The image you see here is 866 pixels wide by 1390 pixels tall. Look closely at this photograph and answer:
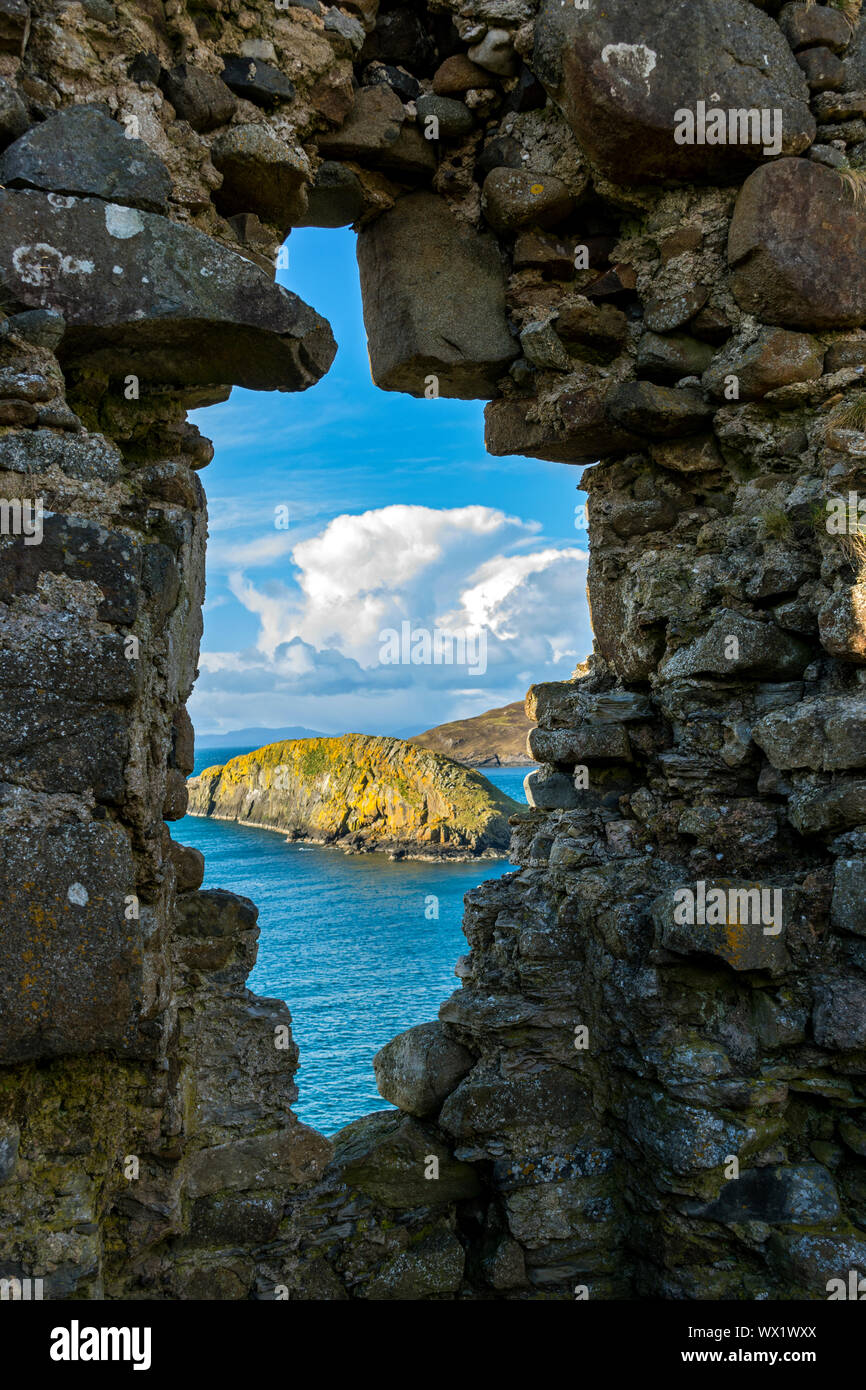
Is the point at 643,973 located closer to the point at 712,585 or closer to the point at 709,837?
the point at 709,837

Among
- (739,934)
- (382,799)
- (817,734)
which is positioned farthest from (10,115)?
(382,799)

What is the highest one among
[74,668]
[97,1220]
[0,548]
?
[0,548]

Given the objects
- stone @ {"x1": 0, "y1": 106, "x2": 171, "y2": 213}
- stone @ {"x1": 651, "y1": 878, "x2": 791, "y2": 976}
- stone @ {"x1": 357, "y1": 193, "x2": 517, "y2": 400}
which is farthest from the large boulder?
stone @ {"x1": 651, "y1": 878, "x2": 791, "y2": 976}

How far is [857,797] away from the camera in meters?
4.53

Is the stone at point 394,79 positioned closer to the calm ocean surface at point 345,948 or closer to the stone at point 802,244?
the stone at point 802,244

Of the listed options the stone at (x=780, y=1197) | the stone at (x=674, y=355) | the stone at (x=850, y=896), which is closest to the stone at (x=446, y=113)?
the stone at (x=674, y=355)

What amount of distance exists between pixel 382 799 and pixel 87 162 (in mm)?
50616

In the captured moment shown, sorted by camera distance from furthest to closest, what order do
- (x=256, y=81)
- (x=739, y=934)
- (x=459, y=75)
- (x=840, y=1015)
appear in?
(x=459, y=75), (x=256, y=81), (x=739, y=934), (x=840, y=1015)

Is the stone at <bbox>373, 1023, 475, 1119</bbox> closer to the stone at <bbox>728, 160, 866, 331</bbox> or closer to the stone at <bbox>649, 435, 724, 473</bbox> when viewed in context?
the stone at <bbox>649, 435, 724, 473</bbox>

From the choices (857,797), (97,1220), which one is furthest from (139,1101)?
(857,797)

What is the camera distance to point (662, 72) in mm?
5398

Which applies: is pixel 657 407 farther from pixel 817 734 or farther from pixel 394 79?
pixel 394 79

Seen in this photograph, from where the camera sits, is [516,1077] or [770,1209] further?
[516,1077]
